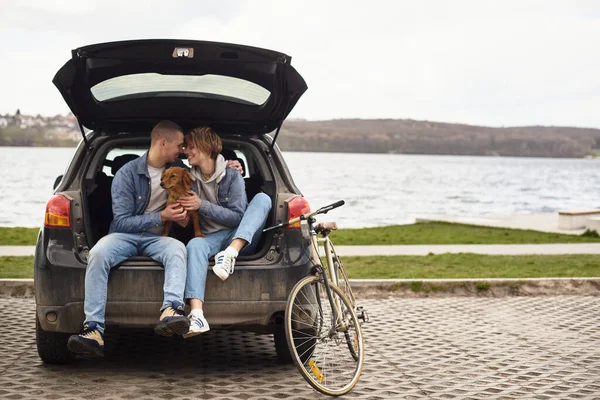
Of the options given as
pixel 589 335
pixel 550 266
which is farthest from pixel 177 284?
pixel 550 266

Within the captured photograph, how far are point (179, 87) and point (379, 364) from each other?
96.4 inches

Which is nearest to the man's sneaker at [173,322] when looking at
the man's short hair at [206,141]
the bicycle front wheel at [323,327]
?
the bicycle front wheel at [323,327]

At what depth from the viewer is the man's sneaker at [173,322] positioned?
19.1ft

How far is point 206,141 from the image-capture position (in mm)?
6562

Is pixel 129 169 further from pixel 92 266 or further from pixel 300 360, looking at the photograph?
pixel 300 360

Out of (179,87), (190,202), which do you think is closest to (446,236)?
(179,87)

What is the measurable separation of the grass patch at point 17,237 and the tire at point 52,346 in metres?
10.9

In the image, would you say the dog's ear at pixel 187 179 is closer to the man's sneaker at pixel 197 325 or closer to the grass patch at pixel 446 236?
the man's sneaker at pixel 197 325

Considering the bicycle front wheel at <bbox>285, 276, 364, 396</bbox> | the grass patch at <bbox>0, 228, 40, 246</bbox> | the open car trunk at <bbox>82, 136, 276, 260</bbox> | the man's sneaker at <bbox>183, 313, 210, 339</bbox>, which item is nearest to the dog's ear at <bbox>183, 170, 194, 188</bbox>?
the open car trunk at <bbox>82, 136, 276, 260</bbox>

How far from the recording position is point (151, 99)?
6.92m

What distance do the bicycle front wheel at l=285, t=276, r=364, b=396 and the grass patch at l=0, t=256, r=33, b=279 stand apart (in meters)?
6.15

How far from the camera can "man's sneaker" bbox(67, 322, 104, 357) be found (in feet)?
19.3

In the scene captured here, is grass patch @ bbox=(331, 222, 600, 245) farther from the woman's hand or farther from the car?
Result: the woman's hand

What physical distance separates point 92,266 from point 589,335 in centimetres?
466
